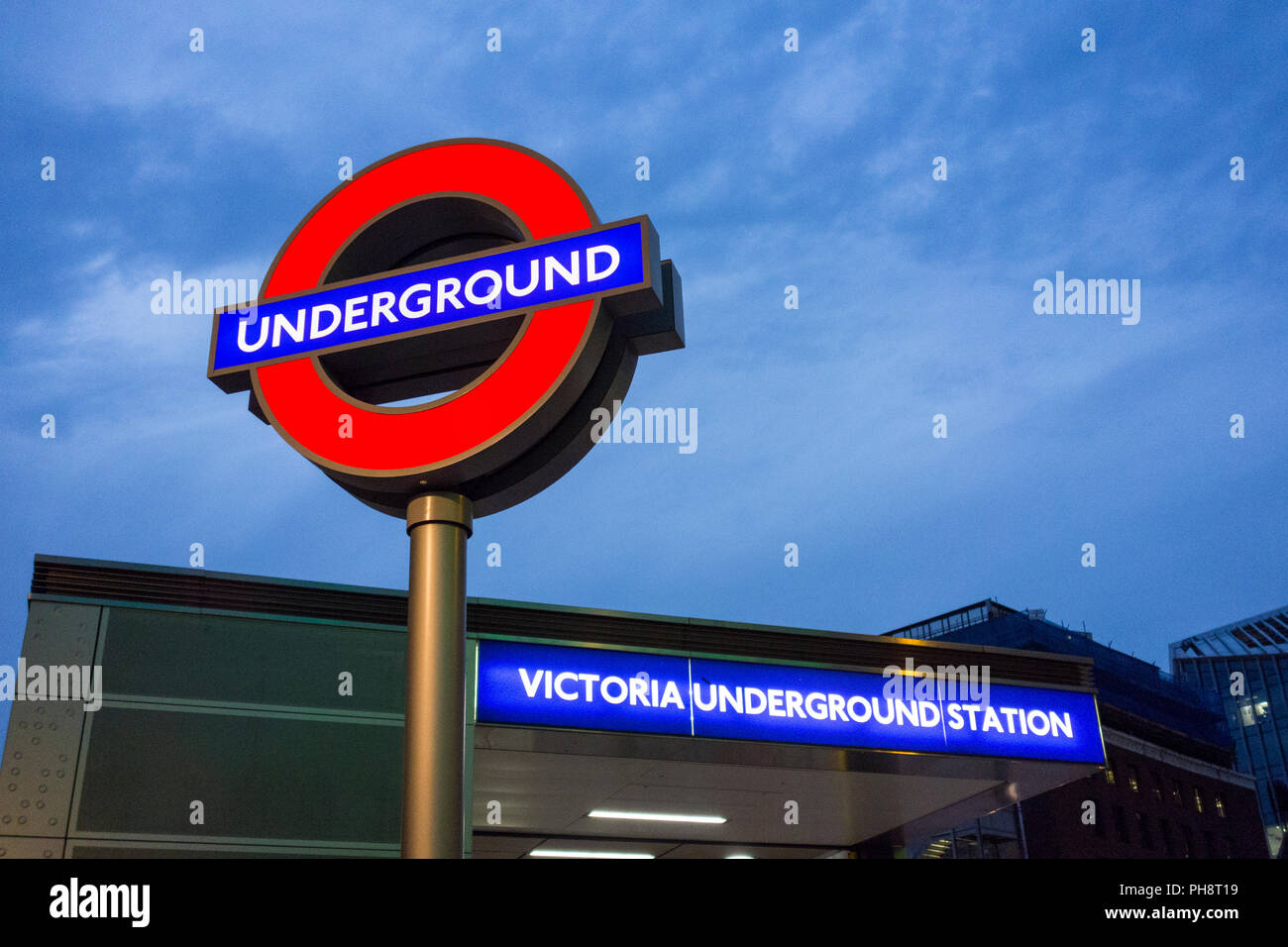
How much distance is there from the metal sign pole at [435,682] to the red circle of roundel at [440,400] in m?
0.36

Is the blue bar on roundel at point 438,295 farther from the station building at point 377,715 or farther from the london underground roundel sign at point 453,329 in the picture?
the station building at point 377,715

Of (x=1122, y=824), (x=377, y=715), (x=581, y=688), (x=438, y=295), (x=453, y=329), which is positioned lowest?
(x=377, y=715)

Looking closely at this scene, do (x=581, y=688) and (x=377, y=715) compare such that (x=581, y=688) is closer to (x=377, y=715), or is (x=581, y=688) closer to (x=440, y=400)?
(x=377, y=715)

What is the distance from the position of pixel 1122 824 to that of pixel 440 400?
204 feet

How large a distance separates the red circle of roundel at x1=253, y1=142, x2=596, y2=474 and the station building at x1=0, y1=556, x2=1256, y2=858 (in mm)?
4341

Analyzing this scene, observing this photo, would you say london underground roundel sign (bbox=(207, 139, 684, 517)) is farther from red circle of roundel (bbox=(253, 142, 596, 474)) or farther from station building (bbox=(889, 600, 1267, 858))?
station building (bbox=(889, 600, 1267, 858))

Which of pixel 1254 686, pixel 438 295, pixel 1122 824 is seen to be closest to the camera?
pixel 438 295

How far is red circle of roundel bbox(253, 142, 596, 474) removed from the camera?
596 cm

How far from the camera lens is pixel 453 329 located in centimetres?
625

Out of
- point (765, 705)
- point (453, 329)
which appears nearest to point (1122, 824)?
point (765, 705)

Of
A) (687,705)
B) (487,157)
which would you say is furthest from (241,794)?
(487,157)
